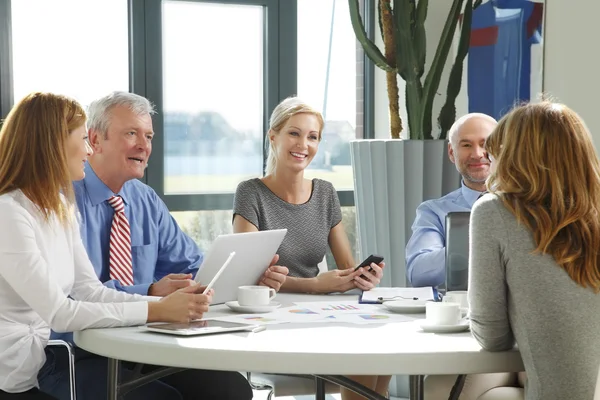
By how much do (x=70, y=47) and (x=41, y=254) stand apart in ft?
9.37

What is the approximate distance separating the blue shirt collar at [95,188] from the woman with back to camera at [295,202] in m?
0.59

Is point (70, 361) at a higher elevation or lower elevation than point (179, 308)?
lower

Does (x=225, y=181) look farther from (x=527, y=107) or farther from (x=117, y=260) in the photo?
(x=527, y=107)

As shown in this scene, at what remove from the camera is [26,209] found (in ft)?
6.71

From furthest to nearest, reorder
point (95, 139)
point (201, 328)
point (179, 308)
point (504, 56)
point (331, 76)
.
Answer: point (331, 76) → point (504, 56) → point (95, 139) → point (179, 308) → point (201, 328)

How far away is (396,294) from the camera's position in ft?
8.15

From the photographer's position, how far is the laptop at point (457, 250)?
88.9 inches

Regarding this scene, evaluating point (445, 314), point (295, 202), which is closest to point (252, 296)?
point (445, 314)

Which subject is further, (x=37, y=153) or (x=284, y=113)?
(x=284, y=113)

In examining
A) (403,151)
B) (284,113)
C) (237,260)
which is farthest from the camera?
(403,151)

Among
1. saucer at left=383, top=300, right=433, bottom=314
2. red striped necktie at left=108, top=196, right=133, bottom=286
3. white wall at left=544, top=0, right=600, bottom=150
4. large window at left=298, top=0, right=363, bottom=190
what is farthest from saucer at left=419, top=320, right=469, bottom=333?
large window at left=298, top=0, right=363, bottom=190

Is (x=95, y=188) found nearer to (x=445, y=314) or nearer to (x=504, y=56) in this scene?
(x=445, y=314)

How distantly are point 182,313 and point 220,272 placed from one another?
15 centimetres

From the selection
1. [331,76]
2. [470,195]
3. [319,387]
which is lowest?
[319,387]
